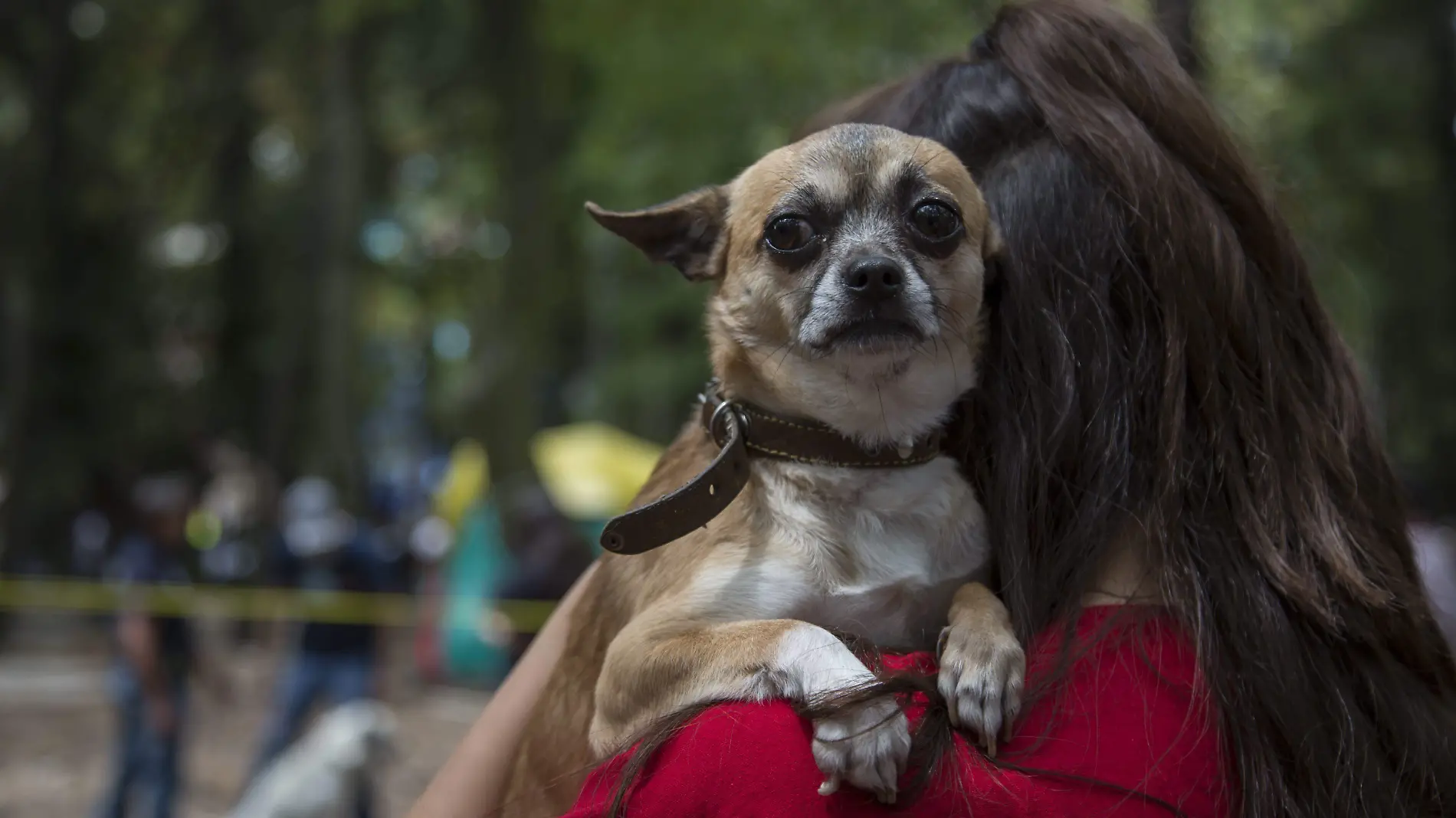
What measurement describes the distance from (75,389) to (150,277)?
2227mm

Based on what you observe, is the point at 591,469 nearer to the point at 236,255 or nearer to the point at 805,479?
the point at 236,255

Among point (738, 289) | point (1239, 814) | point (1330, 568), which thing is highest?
point (738, 289)

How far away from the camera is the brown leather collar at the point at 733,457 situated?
1882 millimetres

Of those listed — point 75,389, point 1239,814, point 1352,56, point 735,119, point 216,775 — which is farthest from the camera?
point 75,389

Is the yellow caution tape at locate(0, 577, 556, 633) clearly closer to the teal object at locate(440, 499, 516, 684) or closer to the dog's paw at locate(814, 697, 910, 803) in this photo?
the teal object at locate(440, 499, 516, 684)

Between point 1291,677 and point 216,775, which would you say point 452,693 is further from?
point 1291,677

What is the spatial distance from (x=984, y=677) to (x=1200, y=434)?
1.61 ft

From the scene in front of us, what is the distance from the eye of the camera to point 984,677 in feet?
5.40

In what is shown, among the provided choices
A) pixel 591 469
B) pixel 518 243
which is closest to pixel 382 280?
pixel 591 469

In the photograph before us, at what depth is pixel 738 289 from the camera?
7.48ft

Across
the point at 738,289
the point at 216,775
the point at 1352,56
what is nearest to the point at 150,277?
the point at 216,775

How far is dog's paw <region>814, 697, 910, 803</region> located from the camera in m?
1.51

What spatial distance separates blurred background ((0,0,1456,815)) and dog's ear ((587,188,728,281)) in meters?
0.87

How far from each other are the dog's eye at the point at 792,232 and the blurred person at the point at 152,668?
636 cm
